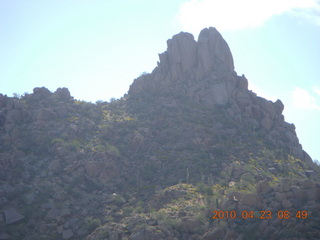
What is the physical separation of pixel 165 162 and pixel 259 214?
1406 cm

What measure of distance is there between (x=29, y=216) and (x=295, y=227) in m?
18.7

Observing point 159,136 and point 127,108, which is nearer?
point 159,136

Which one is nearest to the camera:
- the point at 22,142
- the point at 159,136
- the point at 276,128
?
the point at 22,142

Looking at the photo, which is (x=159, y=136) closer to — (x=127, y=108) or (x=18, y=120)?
(x=127, y=108)

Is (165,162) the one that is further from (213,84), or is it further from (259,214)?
(213,84)

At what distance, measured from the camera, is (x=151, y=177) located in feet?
112

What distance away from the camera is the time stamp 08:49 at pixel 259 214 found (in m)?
22.2

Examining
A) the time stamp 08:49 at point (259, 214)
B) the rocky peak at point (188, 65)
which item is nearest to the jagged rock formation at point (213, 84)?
the rocky peak at point (188, 65)

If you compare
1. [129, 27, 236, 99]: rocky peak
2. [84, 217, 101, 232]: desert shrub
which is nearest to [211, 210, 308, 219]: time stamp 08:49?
[84, 217, 101, 232]: desert shrub

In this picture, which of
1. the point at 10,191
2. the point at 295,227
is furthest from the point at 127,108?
the point at 295,227

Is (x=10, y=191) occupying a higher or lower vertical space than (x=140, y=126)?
lower

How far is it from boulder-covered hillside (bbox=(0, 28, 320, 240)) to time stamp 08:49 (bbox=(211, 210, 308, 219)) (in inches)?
2.9

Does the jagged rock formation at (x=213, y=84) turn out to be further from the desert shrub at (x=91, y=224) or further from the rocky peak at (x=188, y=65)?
the desert shrub at (x=91, y=224)

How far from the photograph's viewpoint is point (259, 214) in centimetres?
2381
